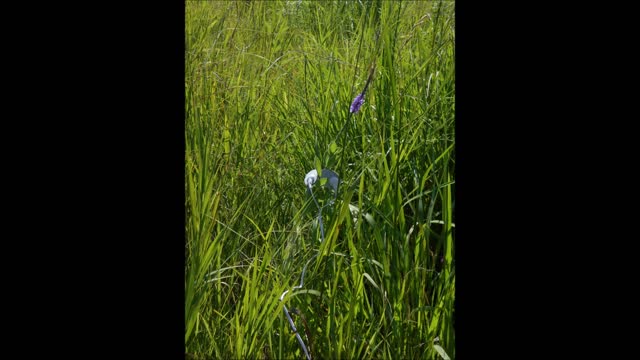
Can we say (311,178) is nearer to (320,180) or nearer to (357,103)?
(320,180)

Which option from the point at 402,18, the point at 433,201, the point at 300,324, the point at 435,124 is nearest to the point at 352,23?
the point at 402,18

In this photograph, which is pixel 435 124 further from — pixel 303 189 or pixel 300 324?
pixel 300 324

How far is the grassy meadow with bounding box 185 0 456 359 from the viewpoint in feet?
6.84

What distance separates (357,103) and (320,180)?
0.65ft

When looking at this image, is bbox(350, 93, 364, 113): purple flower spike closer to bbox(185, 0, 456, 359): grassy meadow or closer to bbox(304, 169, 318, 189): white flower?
bbox(185, 0, 456, 359): grassy meadow

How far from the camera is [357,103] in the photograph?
84.5 inches

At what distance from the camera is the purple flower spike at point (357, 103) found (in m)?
2.14

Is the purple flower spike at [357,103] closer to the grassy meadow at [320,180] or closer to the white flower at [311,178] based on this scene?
the grassy meadow at [320,180]

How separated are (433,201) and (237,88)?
0.52 metres

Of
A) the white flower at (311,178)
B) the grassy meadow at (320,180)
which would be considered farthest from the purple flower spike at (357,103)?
the white flower at (311,178)

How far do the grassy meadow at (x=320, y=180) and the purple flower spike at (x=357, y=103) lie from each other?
0.04 feet

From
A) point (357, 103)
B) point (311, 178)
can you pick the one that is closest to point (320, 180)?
point (311, 178)

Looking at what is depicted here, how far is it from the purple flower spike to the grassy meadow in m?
0.01

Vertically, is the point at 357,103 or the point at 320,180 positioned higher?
the point at 357,103
